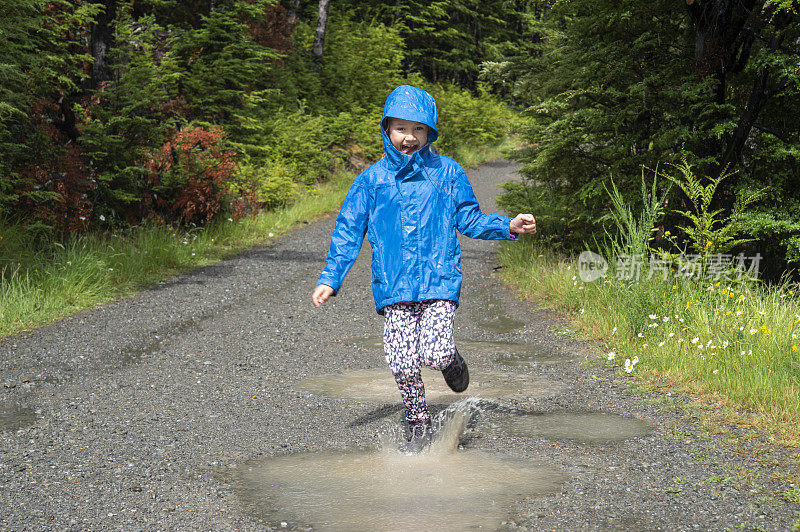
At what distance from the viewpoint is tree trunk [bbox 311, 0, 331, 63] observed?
22.8m

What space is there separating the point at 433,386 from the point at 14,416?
2885 mm

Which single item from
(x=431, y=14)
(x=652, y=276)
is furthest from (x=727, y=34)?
(x=431, y=14)

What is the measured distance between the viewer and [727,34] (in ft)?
25.2

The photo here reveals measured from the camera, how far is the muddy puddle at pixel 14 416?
472cm

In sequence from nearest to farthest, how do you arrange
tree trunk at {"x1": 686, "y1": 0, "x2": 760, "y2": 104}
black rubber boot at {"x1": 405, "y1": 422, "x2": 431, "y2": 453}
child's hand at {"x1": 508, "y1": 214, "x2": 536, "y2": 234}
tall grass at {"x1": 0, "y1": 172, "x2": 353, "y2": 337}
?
child's hand at {"x1": 508, "y1": 214, "x2": 536, "y2": 234}
black rubber boot at {"x1": 405, "y1": 422, "x2": 431, "y2": 453}
tree trunk at {"x1": 686, "y1": 0, "x2": 760, "y2": 104}
tall grass at {"x1": 0, "y1": 172, "x2": 353, "y2": 337}

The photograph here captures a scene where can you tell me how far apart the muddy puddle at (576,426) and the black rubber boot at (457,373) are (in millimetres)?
456

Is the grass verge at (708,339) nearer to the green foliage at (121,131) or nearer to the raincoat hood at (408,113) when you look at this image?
the raincoat hood at (408,113)

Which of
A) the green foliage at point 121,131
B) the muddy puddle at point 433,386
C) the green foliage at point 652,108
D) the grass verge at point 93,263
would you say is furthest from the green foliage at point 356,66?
the muddy puddle at point 433,386

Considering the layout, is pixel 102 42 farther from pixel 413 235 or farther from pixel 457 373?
pixel 457 373

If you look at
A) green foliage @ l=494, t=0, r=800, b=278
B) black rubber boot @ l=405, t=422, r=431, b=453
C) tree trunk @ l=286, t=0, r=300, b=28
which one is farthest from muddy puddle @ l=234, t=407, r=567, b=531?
tree trunk @ l=286, t=0, r=300, b=28

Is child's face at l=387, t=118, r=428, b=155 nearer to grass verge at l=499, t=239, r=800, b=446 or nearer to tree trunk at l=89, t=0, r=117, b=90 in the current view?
grass verge at l=499, t=239, r=800, b=446

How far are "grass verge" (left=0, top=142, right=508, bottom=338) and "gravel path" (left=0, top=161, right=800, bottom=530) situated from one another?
0.36m

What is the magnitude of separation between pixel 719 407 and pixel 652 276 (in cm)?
220

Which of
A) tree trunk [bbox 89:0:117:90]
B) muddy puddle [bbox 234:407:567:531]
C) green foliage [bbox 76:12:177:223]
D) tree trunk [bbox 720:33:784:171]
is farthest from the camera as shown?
tree trunk [bbox 89:0:117:90]
